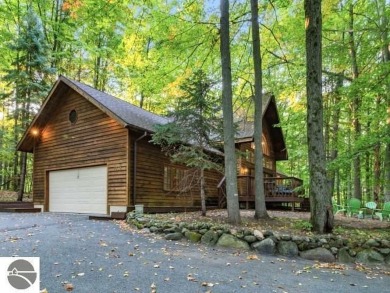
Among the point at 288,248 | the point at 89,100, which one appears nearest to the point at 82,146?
the point at 89,100

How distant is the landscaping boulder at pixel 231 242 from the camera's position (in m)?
7.32

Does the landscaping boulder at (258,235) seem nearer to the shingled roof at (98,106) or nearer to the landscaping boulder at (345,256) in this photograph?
the landscaping boulder at (345,256)

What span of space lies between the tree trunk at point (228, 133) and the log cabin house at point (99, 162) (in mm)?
2519

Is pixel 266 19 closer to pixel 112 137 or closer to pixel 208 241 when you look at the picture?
pixel 112 137

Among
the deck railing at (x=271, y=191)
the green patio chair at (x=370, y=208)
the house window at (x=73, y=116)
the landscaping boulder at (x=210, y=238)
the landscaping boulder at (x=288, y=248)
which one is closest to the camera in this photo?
the landscaping boulder at (x=288, y=248)

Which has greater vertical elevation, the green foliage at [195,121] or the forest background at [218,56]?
the forest background at [218,56]

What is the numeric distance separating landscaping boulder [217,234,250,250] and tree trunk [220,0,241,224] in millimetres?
1050

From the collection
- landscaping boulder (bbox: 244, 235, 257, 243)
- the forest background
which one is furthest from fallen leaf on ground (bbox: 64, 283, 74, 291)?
the forest background

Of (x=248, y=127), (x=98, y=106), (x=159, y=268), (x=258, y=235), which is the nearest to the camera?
(x=159, y=268)

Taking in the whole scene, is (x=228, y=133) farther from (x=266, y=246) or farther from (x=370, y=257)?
(x=370, y=257)

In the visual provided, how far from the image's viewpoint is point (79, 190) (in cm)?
1325

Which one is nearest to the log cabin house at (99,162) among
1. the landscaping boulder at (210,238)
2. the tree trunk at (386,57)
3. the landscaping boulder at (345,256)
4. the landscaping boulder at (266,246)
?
the landscaping boulder at (210,238)
